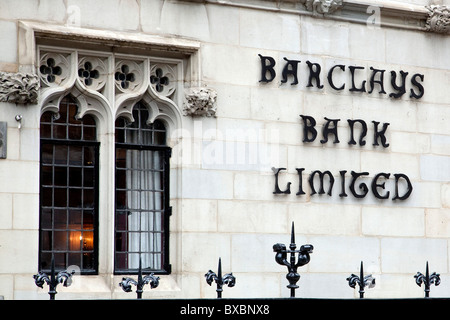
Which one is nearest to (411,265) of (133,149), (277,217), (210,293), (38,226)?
(277,217)

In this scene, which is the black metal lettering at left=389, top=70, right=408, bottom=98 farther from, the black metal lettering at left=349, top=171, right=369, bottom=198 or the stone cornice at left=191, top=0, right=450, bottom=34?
the black metal lettering at left=349, top=171, right=369, bottom=198

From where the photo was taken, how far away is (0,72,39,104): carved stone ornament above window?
1223 centimetres

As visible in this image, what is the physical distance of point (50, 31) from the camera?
12578 millimetres

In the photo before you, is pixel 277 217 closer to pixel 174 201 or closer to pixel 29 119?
pixel 174 201

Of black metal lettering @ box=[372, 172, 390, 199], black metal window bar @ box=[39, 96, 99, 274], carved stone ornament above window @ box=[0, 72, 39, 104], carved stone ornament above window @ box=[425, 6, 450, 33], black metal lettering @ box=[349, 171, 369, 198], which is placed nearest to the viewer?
carved stone ornament above window @ box=[0, 72, 39, 104]

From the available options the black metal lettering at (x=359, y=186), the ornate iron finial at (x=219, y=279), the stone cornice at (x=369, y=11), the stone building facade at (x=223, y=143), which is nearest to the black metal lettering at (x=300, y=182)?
the stone building facade at (x=223, y=143)

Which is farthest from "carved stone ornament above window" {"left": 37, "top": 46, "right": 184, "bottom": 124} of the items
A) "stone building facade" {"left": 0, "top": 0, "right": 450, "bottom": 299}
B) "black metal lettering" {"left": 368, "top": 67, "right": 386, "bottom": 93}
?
"black metal lettering" {"left": 368, "top": 67, "right": 386, "bottom": 93}

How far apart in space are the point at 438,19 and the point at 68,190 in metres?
5.97

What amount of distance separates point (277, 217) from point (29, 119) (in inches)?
139

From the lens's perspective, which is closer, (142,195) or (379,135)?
(142,195)

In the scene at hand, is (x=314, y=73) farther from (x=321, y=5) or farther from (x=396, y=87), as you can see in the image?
(x=396, y=87)

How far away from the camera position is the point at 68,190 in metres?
13.0

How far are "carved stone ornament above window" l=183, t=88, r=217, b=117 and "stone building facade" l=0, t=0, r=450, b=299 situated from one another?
0.03m

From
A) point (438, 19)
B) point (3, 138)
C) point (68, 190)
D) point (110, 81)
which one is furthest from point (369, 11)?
point (3, 138)
